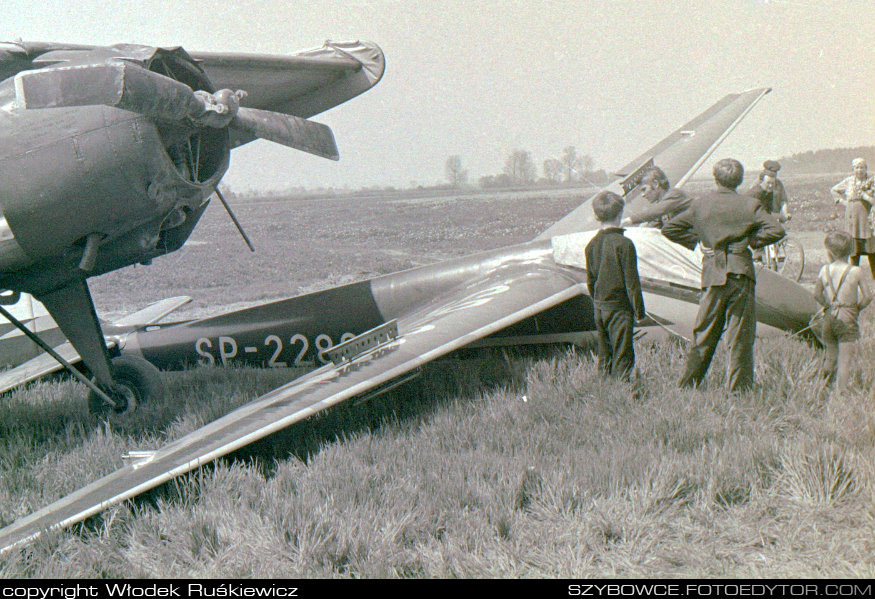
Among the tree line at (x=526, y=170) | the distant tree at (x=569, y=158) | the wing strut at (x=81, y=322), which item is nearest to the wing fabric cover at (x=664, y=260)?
the wing strut at (x=81, y=322)

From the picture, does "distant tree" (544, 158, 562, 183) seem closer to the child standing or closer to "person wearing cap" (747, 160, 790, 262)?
"person wearing cap" (747, 160, 790, 262)

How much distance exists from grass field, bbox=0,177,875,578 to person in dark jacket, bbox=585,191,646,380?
0.26 meters

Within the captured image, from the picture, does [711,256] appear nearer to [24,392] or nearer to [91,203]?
[91,203]

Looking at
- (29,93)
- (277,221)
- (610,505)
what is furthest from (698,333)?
(277,221)

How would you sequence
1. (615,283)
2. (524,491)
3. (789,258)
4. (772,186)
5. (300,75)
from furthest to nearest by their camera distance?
1. (789,258)
2. (772,186)
3. (300,75)
4. (615,283)
5. (524,491)

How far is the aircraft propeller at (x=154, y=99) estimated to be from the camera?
3.84 meters

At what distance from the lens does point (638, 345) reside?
571cm

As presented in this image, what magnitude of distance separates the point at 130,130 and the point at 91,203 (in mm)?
572

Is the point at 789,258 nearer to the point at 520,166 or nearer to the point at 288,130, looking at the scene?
the point at 520,166

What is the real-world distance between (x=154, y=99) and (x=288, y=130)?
3.26ft

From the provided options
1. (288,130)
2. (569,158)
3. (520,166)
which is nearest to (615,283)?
(288,130)

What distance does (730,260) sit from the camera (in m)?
4.18

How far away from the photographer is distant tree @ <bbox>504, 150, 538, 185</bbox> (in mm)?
16625

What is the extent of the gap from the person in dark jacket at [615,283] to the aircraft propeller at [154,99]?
2.03 meters
